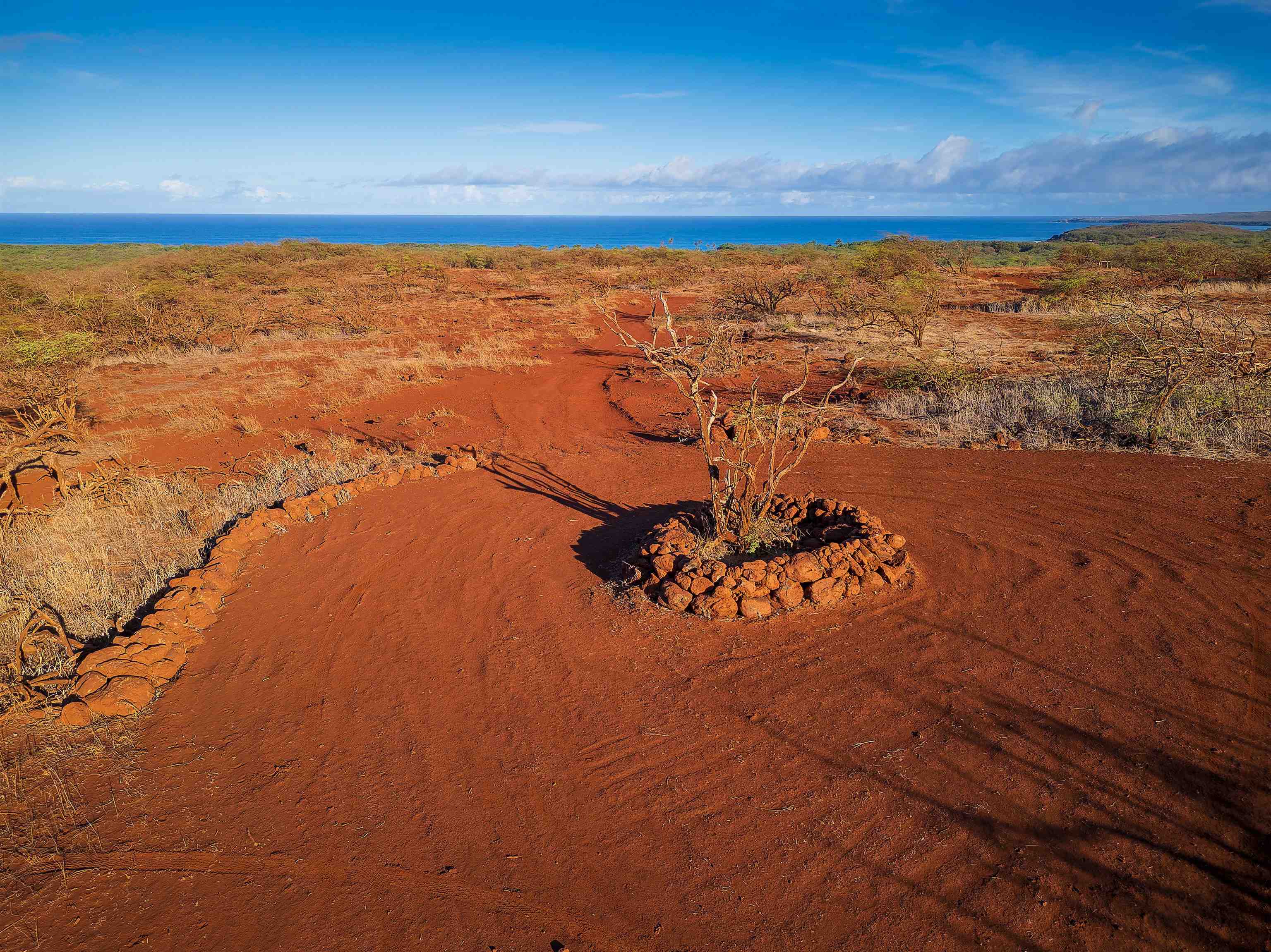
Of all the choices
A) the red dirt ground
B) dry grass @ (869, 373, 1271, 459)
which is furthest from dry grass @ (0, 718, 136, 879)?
dry grass @ (869, 373, 1271, 459)

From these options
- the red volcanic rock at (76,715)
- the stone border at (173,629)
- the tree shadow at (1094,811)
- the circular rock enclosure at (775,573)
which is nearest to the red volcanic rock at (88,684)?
the stone border at (173,629)

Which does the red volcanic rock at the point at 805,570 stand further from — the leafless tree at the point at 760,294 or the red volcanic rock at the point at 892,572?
the leafless tree at the point at 760,294

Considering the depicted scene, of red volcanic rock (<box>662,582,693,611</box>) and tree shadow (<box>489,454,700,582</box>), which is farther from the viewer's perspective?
tree shadow (<box>489,454,700,582</box>)

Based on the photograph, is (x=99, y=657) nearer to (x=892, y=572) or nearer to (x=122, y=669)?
(x=122, y=669)

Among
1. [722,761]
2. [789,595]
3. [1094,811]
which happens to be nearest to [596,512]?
[789,595]

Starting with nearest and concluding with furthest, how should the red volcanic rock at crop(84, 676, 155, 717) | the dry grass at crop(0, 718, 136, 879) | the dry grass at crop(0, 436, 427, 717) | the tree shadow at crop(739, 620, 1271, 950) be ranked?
the tree shadow at crop(739, 620, 1271, 950) → the dry grass at crop(0, 718, 136, 879) → the red volcanic rock at crop(84, 676, 155, 717) → the dry grass at crop(0, 436, 427, 717)

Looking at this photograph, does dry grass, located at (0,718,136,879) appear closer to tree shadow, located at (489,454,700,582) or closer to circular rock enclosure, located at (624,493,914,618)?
tree shadow, located at (489,454,700,582)
